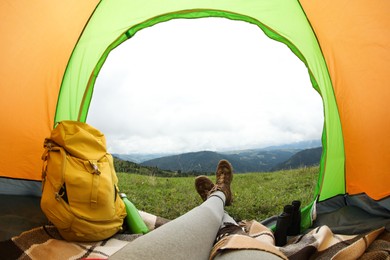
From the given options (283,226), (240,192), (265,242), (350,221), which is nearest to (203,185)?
(240,192)

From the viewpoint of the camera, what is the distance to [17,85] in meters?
2.26

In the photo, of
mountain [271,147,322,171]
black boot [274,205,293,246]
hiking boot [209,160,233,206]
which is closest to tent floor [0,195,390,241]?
black boot [274,205,293,246]

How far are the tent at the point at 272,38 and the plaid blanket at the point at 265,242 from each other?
311 mm

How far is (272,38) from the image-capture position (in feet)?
8.73

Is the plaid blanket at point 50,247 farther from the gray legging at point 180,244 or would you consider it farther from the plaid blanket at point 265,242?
the gray legging at point 180,244

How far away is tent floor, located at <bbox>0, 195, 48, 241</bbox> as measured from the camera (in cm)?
181

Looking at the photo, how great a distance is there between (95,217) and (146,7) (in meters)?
1.63

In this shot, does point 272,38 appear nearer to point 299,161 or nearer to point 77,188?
point 77,188

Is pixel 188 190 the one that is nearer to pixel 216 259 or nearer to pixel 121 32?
pixel 121 32

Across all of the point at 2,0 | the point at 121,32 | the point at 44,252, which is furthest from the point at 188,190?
the point at 2,0

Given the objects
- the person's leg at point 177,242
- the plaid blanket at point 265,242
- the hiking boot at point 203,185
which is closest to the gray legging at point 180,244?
the person's leg at point 177,242

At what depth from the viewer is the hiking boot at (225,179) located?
300 centimetres

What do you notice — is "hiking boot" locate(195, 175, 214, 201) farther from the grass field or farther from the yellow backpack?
the yellow backpack

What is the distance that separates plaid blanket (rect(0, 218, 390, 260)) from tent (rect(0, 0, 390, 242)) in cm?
31
